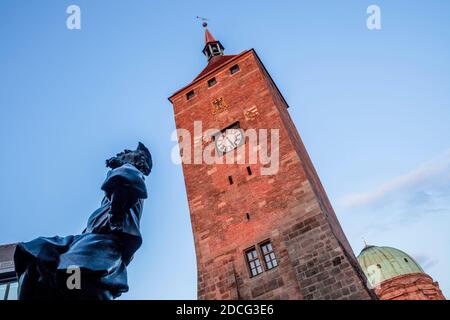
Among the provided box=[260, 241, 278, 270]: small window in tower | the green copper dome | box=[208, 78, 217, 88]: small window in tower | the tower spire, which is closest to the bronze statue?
box=[260, 241, 278, 270]: small window in tower

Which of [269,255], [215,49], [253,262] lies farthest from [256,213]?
[215,49]

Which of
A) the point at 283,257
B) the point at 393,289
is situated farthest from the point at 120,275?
the point at 393,289

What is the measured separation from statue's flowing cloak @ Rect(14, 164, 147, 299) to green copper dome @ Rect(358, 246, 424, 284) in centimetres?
3936

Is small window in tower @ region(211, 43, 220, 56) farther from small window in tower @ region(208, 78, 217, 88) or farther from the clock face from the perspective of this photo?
the clock face

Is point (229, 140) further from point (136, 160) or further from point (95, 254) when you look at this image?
point (95, 254)

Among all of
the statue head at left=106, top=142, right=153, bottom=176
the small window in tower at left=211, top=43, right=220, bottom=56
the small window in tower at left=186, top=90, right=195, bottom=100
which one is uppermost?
the small window in tower at left=211, top=43, right=220, bottom=56

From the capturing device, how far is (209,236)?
652 inches

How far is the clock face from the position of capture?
1891cm

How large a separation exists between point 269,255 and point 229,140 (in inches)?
269

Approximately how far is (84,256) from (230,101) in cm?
1916

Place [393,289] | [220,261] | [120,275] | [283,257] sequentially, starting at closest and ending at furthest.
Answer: [120,275] → [283,257] → [220,261] → [393,289]
